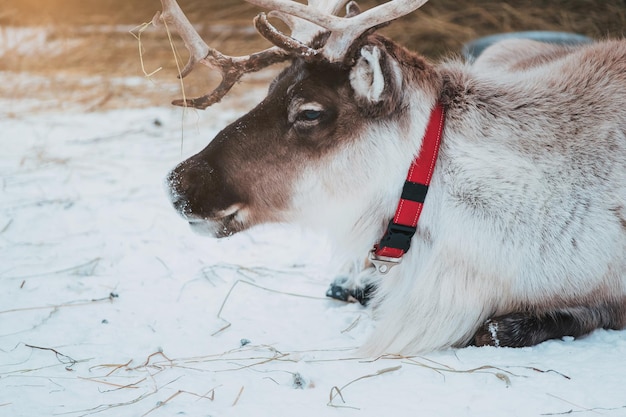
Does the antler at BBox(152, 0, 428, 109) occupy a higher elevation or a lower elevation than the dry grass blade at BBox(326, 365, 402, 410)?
higher

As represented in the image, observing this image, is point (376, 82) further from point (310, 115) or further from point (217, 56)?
point (217, 56)

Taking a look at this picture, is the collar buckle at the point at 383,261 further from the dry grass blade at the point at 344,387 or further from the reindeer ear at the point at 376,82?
the reindeer ear at the point at 376,82

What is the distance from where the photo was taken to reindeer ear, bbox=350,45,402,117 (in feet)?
7.51

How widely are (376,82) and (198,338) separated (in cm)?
116

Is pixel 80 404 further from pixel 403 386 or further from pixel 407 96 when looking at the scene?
pixel 407 96

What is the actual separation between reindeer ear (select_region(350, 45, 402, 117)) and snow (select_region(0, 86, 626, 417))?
2.09 feet

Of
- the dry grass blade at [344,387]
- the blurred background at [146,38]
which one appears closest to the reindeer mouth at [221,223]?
the dry grass blade at [344,387]

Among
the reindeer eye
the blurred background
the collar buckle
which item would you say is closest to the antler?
the reindeer eye

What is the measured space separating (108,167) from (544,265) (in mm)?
3320

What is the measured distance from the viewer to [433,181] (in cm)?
244

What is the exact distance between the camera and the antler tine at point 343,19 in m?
2.31

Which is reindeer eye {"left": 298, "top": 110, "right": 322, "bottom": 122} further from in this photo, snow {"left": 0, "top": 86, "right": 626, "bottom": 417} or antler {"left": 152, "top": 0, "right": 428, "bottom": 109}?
snow {"left": 0, "top": 86, "right": 626, "bottom": 417}

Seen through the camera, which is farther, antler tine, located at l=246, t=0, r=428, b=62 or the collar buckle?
the collar buckle

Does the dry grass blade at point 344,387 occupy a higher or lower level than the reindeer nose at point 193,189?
lower
